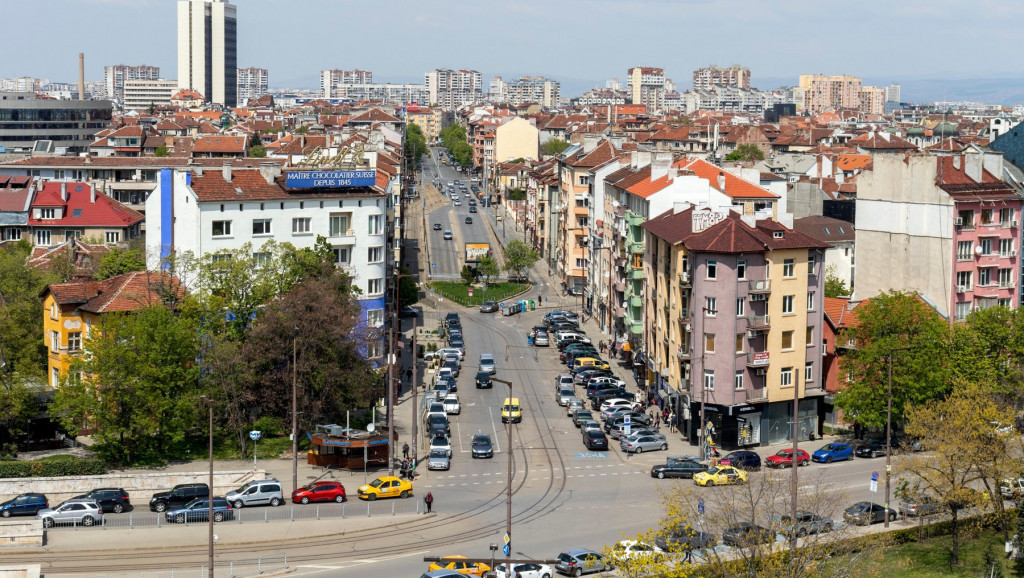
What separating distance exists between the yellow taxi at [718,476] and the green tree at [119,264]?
136 feet

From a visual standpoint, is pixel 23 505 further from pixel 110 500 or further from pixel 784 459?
pixel 784 459

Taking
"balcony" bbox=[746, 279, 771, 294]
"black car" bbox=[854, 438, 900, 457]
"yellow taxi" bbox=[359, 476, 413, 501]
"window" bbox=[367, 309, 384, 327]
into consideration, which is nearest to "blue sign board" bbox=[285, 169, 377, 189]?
"window" bbox=[367, 309, 384, 327]

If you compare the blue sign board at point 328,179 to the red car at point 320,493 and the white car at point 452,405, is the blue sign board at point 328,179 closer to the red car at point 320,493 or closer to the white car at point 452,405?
the white car at point 452,405

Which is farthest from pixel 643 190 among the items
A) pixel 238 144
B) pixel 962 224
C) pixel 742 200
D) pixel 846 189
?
pixel 238 144

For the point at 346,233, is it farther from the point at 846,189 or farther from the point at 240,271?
the point at 846,189

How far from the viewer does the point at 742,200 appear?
88062 mm

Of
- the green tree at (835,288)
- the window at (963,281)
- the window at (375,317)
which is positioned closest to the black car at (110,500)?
the window at (375,317)

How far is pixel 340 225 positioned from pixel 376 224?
262cm

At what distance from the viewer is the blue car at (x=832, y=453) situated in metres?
67.1

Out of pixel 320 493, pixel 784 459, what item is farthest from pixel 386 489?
pixel 784 459

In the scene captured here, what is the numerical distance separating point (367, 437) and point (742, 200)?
113 ft

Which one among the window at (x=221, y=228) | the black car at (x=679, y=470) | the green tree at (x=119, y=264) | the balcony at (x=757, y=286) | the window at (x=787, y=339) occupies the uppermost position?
the window at (x=221, y=228)

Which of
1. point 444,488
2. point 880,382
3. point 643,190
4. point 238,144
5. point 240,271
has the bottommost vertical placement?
point 444,488

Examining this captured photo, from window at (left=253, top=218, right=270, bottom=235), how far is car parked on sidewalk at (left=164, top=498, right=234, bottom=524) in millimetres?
24346
